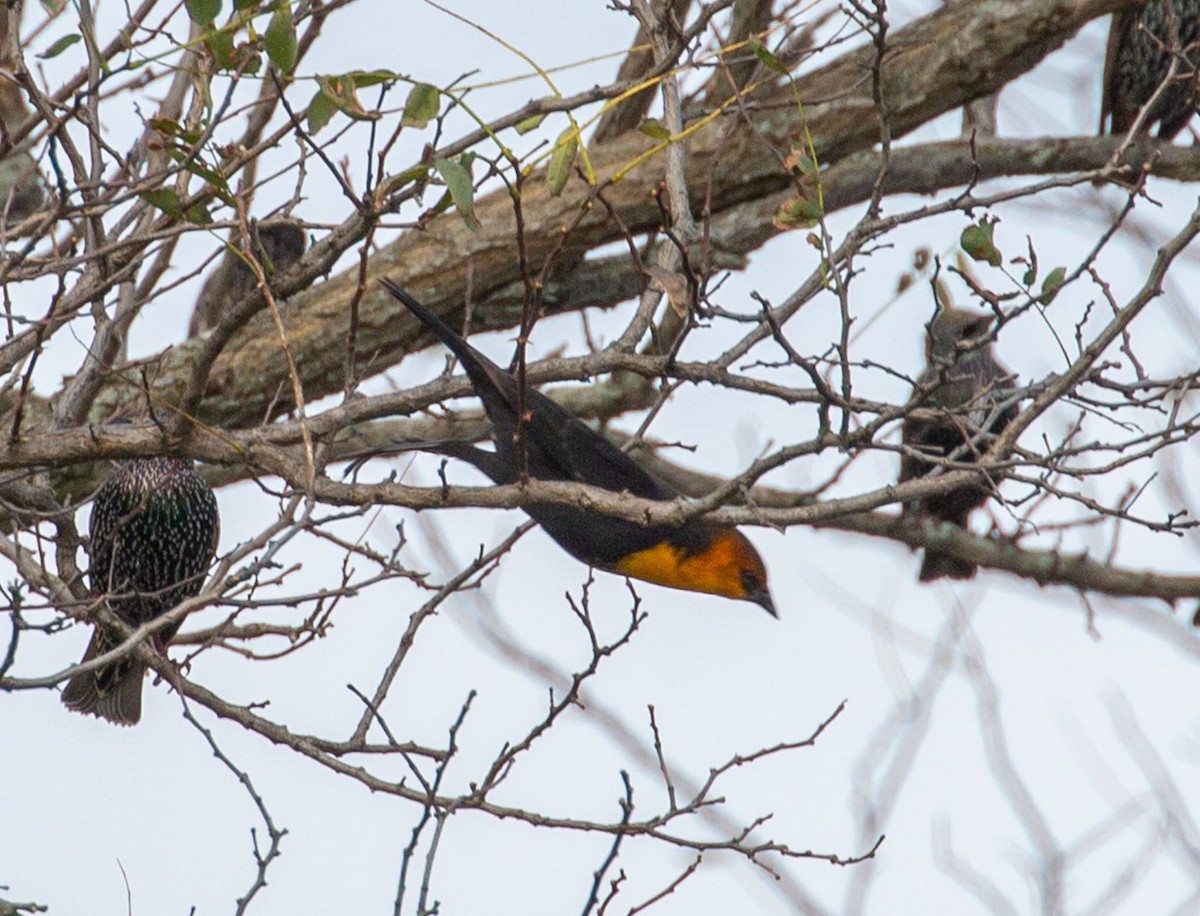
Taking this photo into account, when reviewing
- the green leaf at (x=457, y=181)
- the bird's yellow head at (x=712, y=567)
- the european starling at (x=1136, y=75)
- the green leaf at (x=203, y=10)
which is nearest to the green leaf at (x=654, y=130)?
the green leaf at (x=457, y=181)

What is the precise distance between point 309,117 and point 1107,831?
3899 mm

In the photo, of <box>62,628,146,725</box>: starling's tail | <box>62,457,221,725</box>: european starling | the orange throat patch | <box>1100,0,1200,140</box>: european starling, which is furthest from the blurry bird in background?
<box>1100,0,1200,140</box>: european starling

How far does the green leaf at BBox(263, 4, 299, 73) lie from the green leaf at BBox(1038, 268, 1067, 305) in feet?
4.90

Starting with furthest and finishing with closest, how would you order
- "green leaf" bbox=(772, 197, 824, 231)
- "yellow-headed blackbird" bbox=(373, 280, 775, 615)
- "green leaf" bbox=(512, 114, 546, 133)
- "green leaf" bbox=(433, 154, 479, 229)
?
1. "yellow-headed blackbird" bbox=(373, 280, 775, 615)
2. "green leaf" bbox=(772, 197, 824, 231)
3. "green leaf" bbox=(512, 114, 546, 133)
4. "green leaf" bbox=(433, 154, 479, 229)

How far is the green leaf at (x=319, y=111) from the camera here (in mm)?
2514

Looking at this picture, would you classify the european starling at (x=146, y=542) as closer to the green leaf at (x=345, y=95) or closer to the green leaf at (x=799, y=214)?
the green leaf at (x=345, y=95)

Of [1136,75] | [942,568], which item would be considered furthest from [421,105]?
[1136,75]

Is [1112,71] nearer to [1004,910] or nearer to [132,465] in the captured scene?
[1004,910]

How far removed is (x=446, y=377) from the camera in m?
3.35

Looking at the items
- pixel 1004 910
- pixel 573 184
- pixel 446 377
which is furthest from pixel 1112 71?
pixel 446 377

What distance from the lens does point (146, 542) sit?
13.4 feet

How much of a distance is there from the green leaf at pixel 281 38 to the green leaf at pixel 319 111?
0.26ft

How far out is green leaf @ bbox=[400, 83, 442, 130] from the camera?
2498mm

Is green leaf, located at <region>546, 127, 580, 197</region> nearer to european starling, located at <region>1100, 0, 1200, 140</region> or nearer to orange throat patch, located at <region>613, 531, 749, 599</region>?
orange throat patch, located at <region>613, 531, 749, 599</region>
